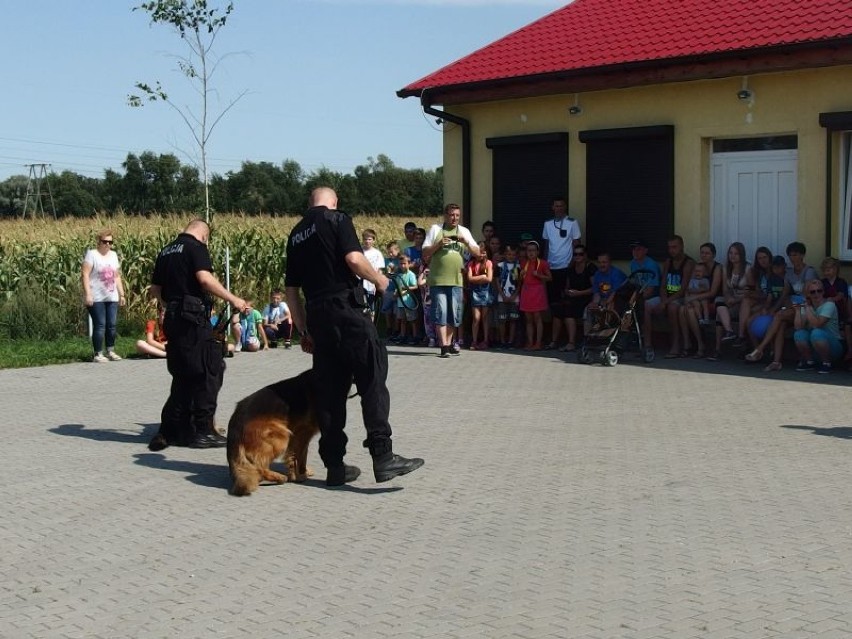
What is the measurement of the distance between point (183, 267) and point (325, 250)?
2.20 metres

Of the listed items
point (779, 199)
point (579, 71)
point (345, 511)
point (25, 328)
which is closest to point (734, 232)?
point (779, 199)

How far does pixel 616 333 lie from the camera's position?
15133 mm

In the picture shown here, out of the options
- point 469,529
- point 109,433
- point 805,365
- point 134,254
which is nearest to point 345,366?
point 469,529

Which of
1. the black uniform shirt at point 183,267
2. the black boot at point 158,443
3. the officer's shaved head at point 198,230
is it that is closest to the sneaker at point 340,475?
the black boot at point 158,443

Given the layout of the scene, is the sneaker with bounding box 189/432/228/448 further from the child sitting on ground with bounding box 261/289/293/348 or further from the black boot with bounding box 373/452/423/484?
the child sitting on ground with bounding box 261/289/293/348

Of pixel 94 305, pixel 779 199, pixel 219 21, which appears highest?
pixel 219 21

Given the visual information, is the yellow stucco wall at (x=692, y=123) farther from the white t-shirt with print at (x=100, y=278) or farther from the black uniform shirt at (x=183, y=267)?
the black uniform shirt at (x=183, y=267)

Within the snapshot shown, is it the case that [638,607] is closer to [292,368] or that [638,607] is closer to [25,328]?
[292,368]

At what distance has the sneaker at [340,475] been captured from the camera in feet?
27.9

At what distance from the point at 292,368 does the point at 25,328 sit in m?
6.47

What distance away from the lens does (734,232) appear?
646 inches

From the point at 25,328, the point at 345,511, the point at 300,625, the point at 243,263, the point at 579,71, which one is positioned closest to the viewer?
the point at 300,625

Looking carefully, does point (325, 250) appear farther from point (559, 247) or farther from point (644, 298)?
point (559, 247)

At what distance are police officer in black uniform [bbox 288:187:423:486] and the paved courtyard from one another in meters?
0.39
